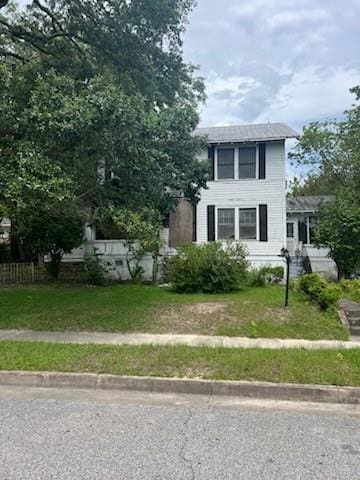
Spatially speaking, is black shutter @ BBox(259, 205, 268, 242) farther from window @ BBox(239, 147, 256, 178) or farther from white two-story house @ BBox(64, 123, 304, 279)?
window @ BBox(239, 147, 256, 178)

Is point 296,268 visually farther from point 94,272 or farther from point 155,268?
point 94,272

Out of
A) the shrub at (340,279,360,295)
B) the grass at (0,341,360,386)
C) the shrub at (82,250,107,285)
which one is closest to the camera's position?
the grass at (0,341,360,386)

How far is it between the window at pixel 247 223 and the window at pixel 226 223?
1.13 feet

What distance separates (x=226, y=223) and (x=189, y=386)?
567 inches

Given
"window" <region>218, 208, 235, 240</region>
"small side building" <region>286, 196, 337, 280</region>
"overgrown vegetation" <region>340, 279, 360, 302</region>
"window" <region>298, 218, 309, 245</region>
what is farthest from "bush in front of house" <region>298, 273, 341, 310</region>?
"window" <region>298, 218, 309, 245</region>

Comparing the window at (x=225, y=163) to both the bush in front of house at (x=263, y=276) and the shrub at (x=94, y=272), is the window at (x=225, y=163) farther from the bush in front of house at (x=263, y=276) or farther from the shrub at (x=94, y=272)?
the shrub at (x=94, y=272)

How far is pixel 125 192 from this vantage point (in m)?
10.0

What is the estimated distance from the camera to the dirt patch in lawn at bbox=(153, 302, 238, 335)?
350 inches

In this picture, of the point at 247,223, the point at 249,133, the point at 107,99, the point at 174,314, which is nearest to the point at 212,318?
the point at 174,314

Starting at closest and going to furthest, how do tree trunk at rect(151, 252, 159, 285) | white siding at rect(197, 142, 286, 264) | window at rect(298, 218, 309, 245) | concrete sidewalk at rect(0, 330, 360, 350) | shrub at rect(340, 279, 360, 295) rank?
concrete sidewalk at rect(0, 330, 360, 350) < shrub at rect(340, 279, 360, 295) < tree trunk at rect(151, 252, 159, 285) < white siding at rect(197, 142, 286, 264) < window at rect(298, 218, 309, 245)

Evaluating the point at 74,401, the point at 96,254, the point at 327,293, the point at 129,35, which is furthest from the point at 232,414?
the point at 96,254

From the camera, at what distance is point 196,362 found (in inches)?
244

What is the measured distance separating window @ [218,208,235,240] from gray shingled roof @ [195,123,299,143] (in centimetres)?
300

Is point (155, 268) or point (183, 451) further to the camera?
point (155, 268)
